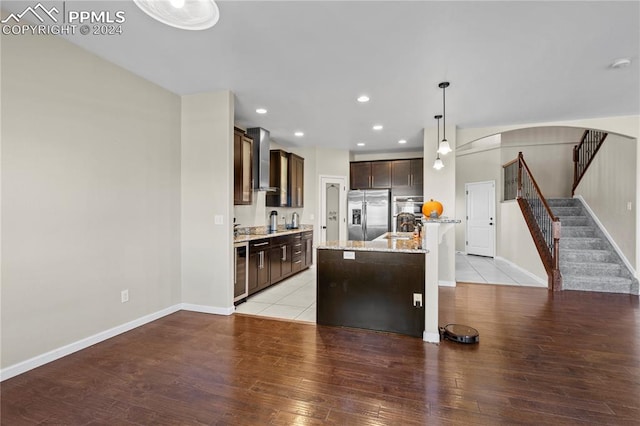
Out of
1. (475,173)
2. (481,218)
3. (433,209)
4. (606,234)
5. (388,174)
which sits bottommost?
(606,234)

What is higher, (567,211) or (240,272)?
(567,211)

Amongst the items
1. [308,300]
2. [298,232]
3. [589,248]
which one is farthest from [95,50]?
[589,248]

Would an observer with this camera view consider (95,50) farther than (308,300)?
No

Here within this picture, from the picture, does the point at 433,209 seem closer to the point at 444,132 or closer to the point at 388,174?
the point at 444,132

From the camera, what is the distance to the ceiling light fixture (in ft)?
5.59

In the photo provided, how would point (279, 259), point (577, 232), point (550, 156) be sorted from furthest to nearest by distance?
point (550, 156) < point (577, 232) < point (279, 259)

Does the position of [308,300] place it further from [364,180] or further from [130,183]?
[364,180]

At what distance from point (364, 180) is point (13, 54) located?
5.84 meters

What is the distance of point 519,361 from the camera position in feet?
8.09

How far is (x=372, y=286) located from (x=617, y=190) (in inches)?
198

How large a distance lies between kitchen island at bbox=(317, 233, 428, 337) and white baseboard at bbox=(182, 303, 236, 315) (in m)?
1.14

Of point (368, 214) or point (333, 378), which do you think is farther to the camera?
point (368, 214)

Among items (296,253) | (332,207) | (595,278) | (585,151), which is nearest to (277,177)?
(296,253)

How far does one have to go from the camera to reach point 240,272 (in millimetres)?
3986
